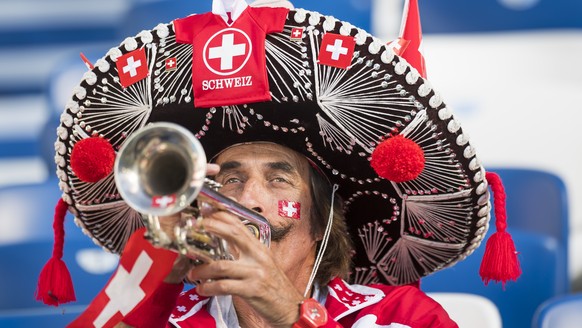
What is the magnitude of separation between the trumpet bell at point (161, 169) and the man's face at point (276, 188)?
701mm

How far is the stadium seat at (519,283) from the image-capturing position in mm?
3547

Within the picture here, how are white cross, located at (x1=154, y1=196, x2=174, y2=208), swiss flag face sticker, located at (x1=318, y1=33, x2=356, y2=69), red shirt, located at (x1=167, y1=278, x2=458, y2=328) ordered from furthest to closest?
red shirt, located at (x1=167, y1=278, x2=458, y2=328) → swiss flag face sticker, located at (x1=318, y1=33, x2=356, y2=69) → white cross, located at (x1=154, y1=196, x2=174, y2=208)

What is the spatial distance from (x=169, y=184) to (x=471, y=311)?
1.38 metres

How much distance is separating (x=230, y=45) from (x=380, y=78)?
15.0 inches

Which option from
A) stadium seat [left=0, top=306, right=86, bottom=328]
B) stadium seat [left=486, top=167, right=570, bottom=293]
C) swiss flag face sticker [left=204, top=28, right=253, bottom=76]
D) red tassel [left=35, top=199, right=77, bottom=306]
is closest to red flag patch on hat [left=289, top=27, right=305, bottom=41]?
swiss flag face sticker [left=204, top=28, right=253, bottom=76]

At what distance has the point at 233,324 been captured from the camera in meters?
2.70

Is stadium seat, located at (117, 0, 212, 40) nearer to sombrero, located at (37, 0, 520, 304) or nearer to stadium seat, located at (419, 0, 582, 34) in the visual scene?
stadium seat, located at (419, 0, 582, 34)

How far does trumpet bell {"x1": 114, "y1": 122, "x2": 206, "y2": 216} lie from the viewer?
188 centimetres

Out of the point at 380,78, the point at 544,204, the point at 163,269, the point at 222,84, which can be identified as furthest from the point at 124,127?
the point at 544,204

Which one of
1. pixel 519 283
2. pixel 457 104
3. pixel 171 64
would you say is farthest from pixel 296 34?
pixel 457 104

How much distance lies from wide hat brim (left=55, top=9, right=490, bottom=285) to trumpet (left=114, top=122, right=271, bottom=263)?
0.50 meters

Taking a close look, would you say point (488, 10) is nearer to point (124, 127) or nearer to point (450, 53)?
point (450, 53)

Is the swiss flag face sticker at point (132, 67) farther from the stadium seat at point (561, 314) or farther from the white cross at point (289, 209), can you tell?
the stadium seat at point (561, 314)

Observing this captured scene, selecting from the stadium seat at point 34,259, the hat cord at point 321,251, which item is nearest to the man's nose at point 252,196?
the hat cord at point 321,251
